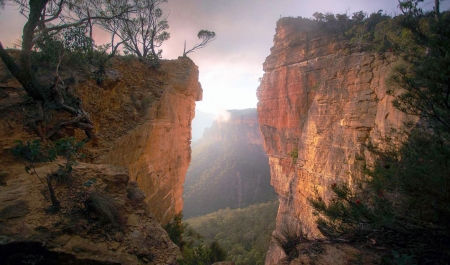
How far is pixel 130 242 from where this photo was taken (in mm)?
2674

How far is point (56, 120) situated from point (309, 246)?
6.10 metres

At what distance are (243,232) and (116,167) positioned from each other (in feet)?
62.6

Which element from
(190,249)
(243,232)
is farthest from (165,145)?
(243,232)

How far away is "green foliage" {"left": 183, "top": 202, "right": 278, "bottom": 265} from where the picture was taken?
1596 centimetres

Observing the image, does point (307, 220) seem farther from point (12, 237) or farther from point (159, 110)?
point (12, 237)

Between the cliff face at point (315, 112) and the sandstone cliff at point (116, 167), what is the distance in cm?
598

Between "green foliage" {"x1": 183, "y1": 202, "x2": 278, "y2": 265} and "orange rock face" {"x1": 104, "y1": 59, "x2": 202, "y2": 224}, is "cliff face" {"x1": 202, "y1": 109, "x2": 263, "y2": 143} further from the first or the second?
"orange rock face" {"x1": 104, "y1": 59, "x2": 202, "y2": 224}

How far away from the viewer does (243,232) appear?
20.1 metres

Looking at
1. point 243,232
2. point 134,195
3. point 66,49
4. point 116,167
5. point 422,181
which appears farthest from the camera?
point 243,232

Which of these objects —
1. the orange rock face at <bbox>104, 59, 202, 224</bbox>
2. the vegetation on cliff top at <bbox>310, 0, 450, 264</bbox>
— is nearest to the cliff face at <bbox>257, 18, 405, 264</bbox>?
the vegetation on cliff top at <bbox>310, 0, 450, 264</bbox>

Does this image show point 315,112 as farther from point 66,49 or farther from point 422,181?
point 66,49

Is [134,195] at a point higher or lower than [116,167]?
lower

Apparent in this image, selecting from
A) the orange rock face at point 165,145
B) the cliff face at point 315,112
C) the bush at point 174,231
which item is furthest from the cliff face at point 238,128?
the bush at point 174,231

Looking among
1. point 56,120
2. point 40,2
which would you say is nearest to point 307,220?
point 56,120
